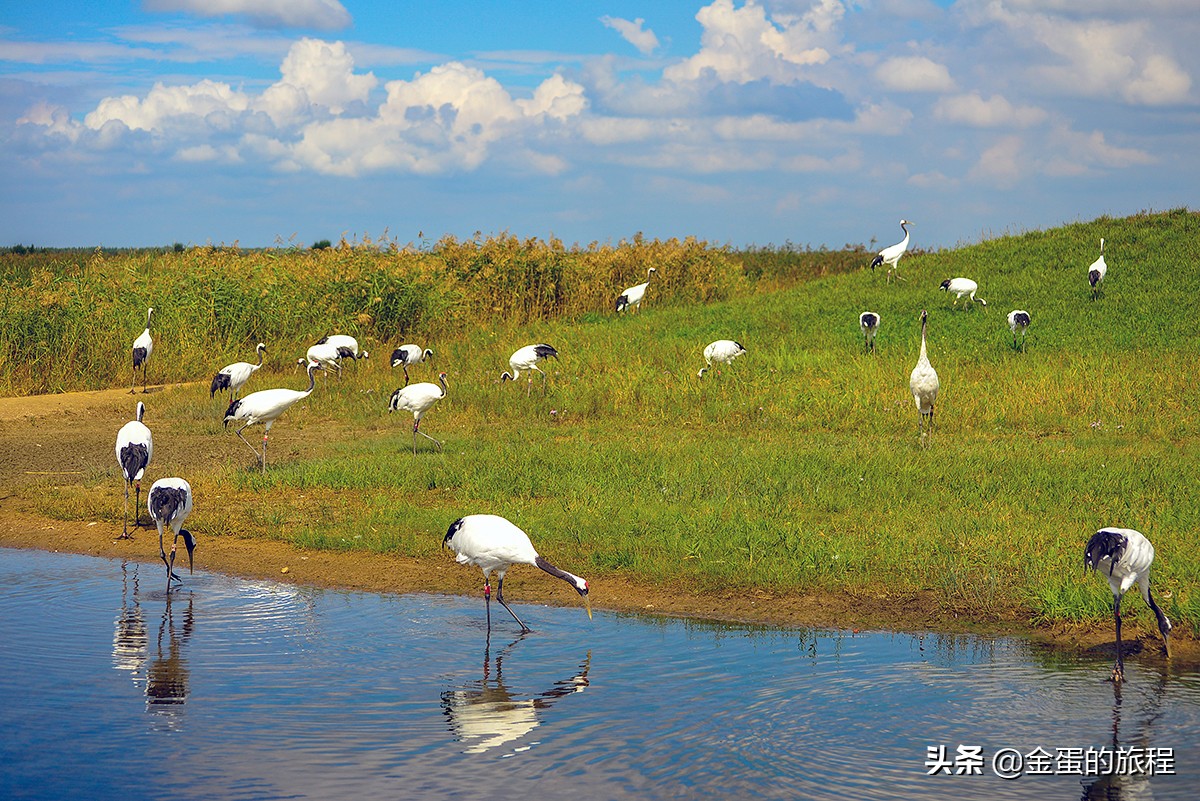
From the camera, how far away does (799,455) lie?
45.7 feet

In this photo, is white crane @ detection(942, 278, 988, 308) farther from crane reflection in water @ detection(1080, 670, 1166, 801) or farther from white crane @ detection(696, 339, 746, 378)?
crane reflection in water @ detection(1080, 670, 1166, 801)

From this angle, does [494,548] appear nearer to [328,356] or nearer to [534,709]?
[534,709]

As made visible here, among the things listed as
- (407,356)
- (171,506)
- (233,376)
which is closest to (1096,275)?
(407,356)

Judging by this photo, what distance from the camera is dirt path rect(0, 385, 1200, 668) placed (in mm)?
8820

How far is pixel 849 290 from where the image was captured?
1139 inches

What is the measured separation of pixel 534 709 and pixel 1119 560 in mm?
3882

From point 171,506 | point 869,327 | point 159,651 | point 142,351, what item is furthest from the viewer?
point 869,327

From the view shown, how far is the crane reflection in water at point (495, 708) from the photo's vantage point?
6.75 m

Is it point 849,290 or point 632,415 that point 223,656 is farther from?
point 849,290

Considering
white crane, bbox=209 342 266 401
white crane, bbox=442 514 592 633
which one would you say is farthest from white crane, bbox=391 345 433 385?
white crane, bbox=442 514 592 633

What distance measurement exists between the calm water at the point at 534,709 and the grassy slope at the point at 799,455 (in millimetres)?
1358

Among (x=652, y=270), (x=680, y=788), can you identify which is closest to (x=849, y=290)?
(x=652, y=270)

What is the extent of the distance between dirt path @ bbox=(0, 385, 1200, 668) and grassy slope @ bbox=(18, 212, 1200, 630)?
205 mm

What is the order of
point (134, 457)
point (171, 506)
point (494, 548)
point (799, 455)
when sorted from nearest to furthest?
point (494, 548)
point (171, 506)
point (134, 457)
point (799, 455)
